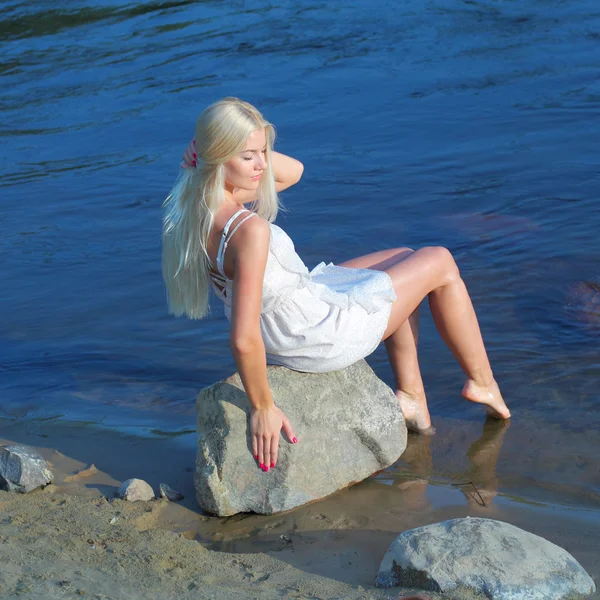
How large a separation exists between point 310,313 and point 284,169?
0.89 metres

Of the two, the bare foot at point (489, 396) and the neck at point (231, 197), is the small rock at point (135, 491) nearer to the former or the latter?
the neck at point (231, 197)

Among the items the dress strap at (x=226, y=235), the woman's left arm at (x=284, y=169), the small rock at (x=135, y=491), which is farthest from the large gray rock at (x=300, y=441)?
the woman's left arm at (x=284, y=169)

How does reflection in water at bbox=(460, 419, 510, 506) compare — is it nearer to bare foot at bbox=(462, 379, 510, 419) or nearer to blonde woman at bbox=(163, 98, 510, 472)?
bare foot at bbox=(462, 379, 510, 419)

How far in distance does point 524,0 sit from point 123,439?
1065 centimetres

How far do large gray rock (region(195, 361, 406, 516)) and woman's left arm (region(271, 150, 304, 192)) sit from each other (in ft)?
3.36

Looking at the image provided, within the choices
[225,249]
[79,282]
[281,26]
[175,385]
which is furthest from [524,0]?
[225,249]

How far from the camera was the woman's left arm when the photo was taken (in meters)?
4.49

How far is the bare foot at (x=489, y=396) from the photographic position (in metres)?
4.55

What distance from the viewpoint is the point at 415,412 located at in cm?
459

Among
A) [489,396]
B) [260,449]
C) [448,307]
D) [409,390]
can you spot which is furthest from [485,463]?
[260,449]

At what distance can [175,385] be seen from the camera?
5348 mm

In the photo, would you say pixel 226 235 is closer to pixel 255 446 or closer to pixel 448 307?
pixel 255 446

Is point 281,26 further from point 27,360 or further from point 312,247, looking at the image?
point 27,360

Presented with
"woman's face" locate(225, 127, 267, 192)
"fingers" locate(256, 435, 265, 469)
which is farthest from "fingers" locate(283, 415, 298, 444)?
"woman's face" locate(225, 127, 267, 192)
